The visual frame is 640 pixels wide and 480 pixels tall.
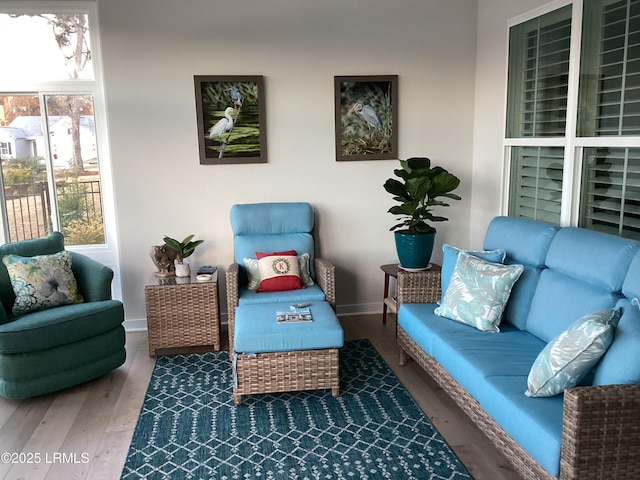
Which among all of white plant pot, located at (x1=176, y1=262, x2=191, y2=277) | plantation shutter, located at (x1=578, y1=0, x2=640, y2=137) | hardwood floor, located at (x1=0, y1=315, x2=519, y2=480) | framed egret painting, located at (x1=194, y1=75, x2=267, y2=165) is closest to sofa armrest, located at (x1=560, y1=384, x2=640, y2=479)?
hardwood floor, located at (x1=0, y1=315, x2=519, y2=480)

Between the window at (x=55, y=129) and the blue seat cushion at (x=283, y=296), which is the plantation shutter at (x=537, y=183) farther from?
the window at (x=55, y=129)

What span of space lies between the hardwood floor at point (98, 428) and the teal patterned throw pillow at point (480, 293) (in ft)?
1.69

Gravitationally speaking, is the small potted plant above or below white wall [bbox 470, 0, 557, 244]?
below

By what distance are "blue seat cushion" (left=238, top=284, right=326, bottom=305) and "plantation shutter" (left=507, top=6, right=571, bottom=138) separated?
74.9 inches

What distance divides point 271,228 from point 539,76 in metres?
2.20

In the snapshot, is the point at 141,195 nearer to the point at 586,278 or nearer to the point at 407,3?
the point at 407,3

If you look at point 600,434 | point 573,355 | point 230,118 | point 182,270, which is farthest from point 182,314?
point 600,434

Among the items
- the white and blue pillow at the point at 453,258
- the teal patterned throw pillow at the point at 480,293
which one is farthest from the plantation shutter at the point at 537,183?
the teal patterned throw pillow at the point at 480,293

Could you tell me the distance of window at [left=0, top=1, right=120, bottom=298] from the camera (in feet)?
13.0

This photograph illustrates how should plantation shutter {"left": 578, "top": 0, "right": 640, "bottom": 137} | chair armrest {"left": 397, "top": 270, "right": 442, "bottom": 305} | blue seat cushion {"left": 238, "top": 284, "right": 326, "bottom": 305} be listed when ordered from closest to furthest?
plantation shutter {"left": 578, "top": 0, "right": 640, "bottom": 137} < chair armrest {"left": 397, "top": 270, "right": 442, "bottom": 305} < blue seat cushion {"left": 238, "top": 284, "right": 326, "bottom": 305}

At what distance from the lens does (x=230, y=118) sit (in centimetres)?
416

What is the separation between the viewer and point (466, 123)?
4535 millimetres

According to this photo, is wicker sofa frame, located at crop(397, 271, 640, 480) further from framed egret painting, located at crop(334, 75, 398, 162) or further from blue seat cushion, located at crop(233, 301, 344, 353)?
framed egret painting, located at crop(334, 75, 398, 162)

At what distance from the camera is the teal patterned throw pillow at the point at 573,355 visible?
2045 millimetres
